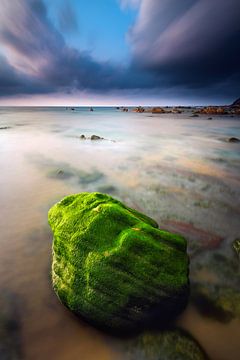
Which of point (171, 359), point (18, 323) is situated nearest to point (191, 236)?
point (171, 359)

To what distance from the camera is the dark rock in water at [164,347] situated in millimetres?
2559

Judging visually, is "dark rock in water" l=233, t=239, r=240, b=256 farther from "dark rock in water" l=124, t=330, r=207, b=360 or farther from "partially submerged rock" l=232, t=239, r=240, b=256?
"dark rock in water" l=124, t=330, r=207, b=360

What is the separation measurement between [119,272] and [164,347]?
1032 millimetres

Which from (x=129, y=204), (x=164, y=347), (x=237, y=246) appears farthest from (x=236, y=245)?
(x=129, y=204)

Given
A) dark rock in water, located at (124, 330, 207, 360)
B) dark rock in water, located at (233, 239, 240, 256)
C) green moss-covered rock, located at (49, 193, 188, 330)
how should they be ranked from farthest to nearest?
1. dark rock in water, located at (233, 239, 240, 256)
2. green moss-covered rock, located at (49, 193, 188, 330)
3. dark rock in water, located at (124, 330, 207, 360)

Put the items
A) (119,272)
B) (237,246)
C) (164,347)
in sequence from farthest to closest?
(237,246) < (119,272) < (164,347)

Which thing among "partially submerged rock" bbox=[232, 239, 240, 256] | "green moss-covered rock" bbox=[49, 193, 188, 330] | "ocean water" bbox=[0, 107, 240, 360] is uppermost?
"green moss-covered rock" bbox=[49, 193, 188, 330]

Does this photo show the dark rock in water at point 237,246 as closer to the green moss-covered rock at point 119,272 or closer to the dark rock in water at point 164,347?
the green moss-covered rock at point 119,272

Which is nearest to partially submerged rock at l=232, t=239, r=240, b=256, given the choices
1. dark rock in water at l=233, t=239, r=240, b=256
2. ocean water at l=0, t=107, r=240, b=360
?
dark rock in water at l=233, t=239, r=240, b=256

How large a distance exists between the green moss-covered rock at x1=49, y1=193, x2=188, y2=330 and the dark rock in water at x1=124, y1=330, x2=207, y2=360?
0.18 metres

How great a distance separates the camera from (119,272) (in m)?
2.75

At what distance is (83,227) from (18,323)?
154 cm

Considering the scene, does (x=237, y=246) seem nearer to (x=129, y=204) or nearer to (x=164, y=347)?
(x=164, y=347)

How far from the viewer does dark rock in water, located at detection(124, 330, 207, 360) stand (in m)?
2.56
